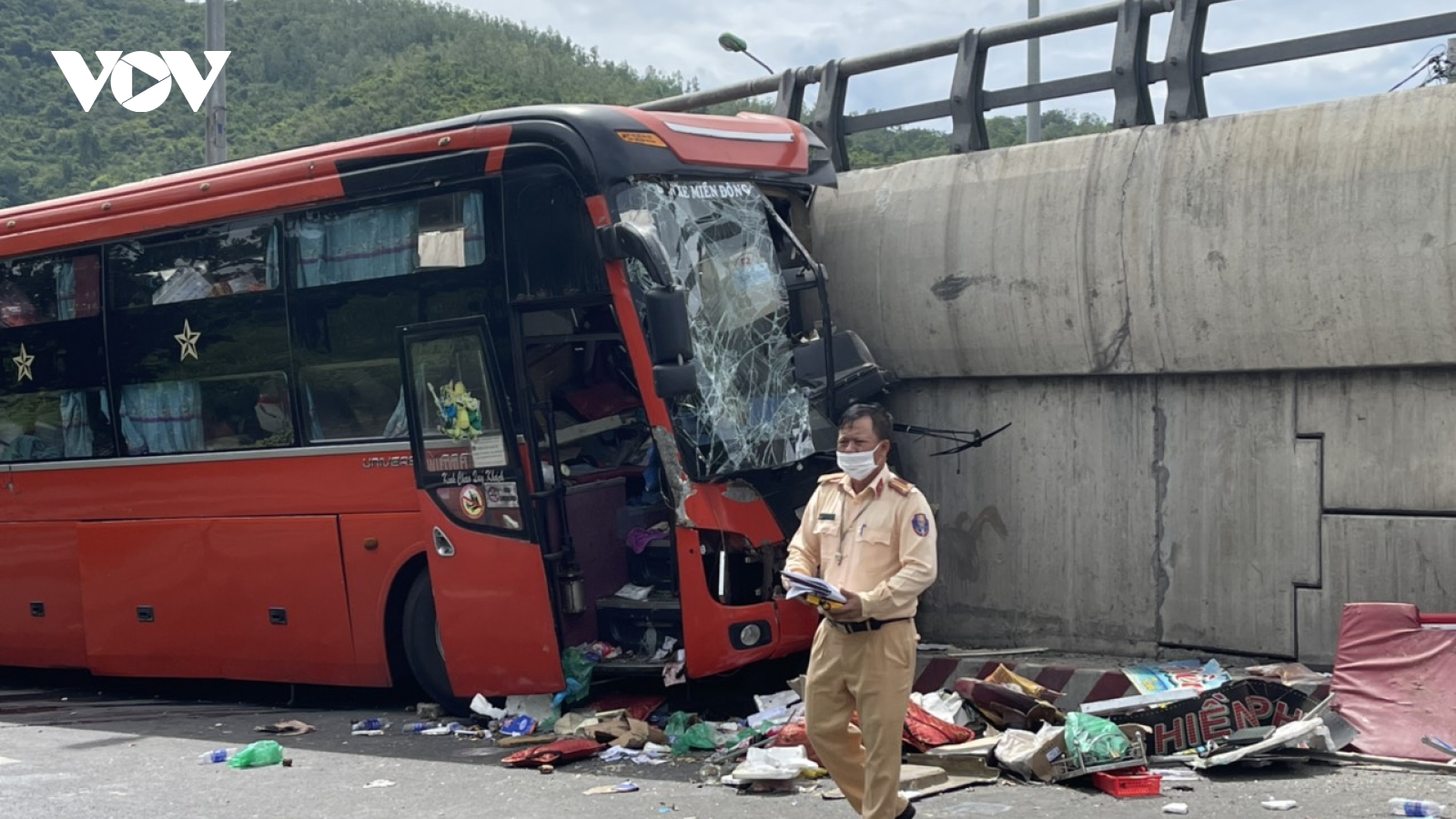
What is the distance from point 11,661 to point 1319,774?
32.3ft

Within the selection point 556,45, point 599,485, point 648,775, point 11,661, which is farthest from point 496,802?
point 556,45

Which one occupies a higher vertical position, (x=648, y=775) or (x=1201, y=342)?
(x=1201, y=342)

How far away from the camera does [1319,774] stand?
7.16 m

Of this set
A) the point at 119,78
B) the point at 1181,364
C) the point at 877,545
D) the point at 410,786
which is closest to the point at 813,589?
the point at 877,545

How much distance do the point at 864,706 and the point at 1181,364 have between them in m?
4.37

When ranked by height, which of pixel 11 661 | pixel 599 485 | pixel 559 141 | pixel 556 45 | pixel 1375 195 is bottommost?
pixel 11 661

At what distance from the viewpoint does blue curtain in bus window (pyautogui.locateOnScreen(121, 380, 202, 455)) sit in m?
10.8

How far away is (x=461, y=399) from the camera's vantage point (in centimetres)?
927

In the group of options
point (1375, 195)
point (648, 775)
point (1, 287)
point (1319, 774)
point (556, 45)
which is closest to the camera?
point (1319, 774)

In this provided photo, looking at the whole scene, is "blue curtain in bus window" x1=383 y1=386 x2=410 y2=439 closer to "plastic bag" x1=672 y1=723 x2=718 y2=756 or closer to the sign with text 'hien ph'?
"plastic bag" x1=672 y1=723 x2=718 y2=756

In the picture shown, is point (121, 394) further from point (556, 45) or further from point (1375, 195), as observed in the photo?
point (556, 45)

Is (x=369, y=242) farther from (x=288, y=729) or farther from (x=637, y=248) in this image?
(x=288, y=729)

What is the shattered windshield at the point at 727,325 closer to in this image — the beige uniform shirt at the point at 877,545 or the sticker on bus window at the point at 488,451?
the sticker on bus window at the point at 488,451

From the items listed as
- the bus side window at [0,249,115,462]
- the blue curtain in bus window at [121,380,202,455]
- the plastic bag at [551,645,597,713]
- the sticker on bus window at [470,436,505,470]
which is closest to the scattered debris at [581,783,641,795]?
the plastic bag at [551,645,597,713]
